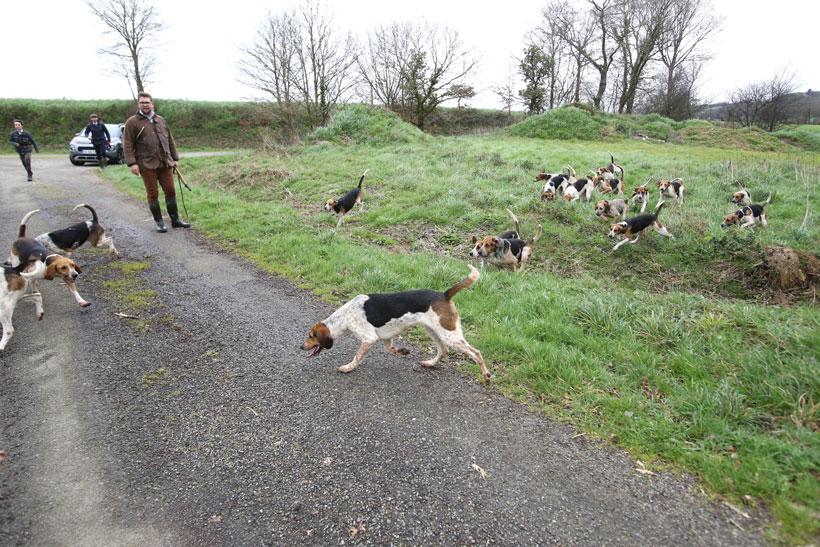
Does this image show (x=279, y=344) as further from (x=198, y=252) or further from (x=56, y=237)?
(x=56, y=237)

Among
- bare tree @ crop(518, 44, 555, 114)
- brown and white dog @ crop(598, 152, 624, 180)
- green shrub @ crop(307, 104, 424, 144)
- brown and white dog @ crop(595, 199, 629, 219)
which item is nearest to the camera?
brown and white dog @ crop(595, 199, 629, 219)

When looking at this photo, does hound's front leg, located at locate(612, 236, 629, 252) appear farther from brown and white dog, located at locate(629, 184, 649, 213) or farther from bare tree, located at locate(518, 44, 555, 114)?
bare tree, located at locate(518, 44, 555, 114)

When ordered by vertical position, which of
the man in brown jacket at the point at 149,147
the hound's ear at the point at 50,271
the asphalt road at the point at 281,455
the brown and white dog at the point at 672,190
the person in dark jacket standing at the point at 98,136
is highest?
the person in dark jacket standing at the point at 98,136

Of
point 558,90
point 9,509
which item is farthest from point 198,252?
point 558,90

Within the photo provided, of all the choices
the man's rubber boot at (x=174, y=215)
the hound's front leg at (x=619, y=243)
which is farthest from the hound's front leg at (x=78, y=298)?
the hound's front leg at (x=619, y=243)

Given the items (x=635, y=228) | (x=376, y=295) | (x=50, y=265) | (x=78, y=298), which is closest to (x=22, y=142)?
(x=50, y=265)

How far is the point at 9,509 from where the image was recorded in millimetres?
2281

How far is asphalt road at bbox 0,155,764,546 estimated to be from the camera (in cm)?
219

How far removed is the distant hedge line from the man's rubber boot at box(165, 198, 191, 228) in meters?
14.8

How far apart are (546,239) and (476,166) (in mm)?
6393

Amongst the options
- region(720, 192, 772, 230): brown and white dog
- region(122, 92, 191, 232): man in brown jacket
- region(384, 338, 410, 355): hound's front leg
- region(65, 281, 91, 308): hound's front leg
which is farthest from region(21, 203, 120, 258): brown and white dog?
region(720, 192, 772, 230): brown and white dog

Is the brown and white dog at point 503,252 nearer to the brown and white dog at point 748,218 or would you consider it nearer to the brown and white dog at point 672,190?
the brown and white dog at point 748,218

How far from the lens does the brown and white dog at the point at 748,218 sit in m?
7.44

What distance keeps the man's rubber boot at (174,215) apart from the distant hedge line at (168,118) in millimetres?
14831
